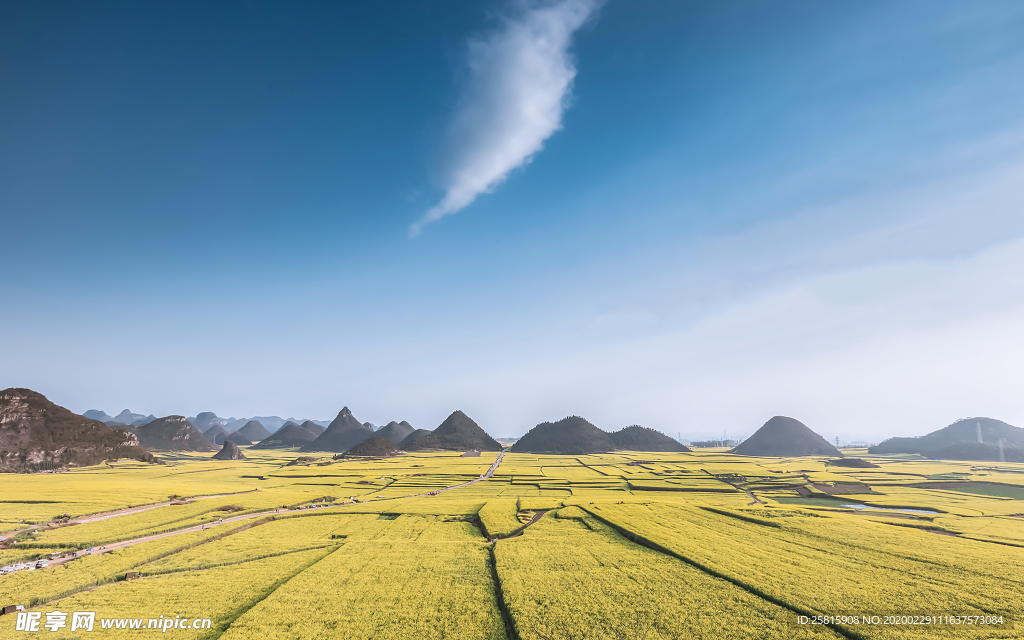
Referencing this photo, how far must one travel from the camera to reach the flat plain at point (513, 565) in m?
17.3

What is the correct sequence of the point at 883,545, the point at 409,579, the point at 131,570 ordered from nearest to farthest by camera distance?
the point at 409,579 → the point at 131,570 → the point at 883,545

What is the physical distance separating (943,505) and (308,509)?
7314 cm

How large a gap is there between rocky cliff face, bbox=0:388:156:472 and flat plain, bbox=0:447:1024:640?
136ft

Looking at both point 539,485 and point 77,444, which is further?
point 77,444

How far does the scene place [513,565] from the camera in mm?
24000

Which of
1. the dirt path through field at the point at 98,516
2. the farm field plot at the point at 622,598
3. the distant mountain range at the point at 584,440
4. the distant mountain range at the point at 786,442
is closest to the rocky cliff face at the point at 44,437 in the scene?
the dirt path through field at the point at 98,516

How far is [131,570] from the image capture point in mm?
23953

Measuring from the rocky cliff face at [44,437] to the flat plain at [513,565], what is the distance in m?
41.4

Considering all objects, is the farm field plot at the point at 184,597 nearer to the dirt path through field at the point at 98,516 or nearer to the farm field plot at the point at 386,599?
the farm field plot at the point at 386,599

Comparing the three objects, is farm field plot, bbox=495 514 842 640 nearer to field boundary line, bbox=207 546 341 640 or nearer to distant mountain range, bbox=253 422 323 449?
field boundary line, bbox=207 546 341 640

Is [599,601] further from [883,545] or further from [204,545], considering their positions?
[204,545]

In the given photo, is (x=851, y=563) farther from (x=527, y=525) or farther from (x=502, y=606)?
(x=527, y=525)

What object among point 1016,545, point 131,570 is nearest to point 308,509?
point 131,570

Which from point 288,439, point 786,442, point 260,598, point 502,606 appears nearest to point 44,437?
point 260,598
